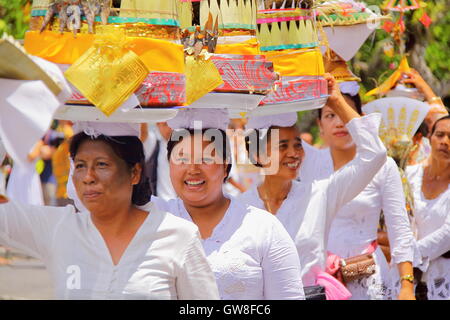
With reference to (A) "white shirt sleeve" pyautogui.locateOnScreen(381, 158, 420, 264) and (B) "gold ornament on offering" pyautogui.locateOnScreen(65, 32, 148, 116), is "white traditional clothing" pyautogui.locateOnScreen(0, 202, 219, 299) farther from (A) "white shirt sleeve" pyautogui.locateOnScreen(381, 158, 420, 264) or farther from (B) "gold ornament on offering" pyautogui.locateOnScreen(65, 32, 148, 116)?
(A) "white shirt sleeve" pyautogui.locateOnScreen(381, 158, 420, 264)

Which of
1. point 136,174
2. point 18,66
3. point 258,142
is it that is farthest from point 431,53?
point 18,66

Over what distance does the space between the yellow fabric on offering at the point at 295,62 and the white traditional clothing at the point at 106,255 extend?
1.20 m

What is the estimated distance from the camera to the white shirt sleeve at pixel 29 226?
319 cm

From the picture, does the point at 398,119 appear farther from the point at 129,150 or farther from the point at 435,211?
the point at 129,150

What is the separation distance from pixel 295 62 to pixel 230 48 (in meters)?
0.53

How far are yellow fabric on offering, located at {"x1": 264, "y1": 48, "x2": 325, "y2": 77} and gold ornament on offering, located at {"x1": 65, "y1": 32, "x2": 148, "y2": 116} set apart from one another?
1.25 metres

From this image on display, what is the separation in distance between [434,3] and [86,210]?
7377 mm

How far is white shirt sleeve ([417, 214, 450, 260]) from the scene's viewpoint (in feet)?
19.4

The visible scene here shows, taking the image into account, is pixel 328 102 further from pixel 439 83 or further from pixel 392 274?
pixel 439 83

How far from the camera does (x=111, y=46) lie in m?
3.05

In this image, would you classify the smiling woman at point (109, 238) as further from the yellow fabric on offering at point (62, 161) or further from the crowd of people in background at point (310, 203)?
the yellow fabric on offering at point (62, 161)

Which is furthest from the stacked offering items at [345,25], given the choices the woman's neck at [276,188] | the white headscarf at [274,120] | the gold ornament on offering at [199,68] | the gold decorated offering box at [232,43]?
the gold ornament on offering at [199,68]

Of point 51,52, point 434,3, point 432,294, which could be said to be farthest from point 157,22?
point 434,3

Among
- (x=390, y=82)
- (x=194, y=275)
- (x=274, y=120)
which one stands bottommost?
(x=194, y=275)
